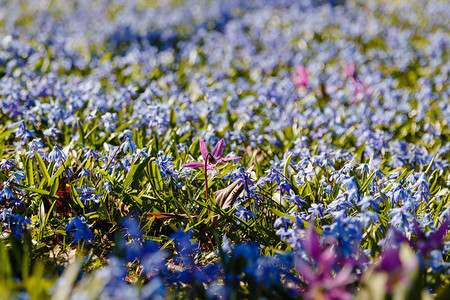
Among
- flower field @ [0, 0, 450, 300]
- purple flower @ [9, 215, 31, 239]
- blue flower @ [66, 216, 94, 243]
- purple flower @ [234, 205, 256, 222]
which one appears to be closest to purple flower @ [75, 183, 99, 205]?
flower field @ [0, 0, 450, 300]

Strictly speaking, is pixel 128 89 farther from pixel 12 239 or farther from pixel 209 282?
pixel 209 282

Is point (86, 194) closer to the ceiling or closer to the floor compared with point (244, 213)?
closer to the ceiling

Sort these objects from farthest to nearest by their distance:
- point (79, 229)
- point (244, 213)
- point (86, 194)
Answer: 1. point (86, 194)
2. point (244, 213)
3. point (79, 229)

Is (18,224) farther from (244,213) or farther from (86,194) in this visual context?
(244,213)

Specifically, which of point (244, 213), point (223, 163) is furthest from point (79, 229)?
point (223, 163)

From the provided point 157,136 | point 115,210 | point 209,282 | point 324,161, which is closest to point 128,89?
point 157,136

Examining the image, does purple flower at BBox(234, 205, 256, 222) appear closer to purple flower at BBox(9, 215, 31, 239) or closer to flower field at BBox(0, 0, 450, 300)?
flower field at BBox(0, 0, 450, 300)

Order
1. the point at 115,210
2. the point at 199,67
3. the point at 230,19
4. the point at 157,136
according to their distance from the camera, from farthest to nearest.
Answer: the point at 230,19 → the point at 199,67 → the point at 157,136 → the point at 115,210

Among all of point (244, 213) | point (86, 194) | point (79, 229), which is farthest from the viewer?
point (86, 194)

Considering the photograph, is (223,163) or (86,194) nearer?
(86,194)
